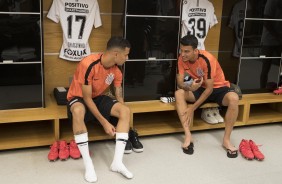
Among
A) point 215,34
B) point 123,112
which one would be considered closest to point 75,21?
point 123,112

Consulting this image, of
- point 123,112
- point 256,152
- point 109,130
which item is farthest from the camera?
point 256,152

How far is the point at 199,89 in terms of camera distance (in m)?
3.40

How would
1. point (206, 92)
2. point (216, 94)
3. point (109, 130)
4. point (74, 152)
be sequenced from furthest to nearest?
point (216, 94) → point (206, 92) → point (74, 152) → point (109, 130)

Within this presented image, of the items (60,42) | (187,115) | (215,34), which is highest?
(215,34)

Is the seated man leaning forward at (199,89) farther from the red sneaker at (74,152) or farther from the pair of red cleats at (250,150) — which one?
the red sneaker at (74,152)

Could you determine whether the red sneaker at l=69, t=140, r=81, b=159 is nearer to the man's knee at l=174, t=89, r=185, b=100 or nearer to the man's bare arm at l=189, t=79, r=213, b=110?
the man's knee at l=174, t=89, r=185, b=100

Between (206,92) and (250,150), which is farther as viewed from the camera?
(206,92)

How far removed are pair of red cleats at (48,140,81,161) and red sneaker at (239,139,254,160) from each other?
54.7 inches

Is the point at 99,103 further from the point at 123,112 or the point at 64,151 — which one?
the point at 64,151

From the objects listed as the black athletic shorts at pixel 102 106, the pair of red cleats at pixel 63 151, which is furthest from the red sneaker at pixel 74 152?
the black athletic shorts at pixel 102 106

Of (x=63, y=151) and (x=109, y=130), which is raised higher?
(x=109, y=130)

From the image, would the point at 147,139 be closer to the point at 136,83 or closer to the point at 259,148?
the point at 136,83

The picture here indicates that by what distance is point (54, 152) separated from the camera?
9.29ft

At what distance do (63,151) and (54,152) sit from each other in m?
0.07
